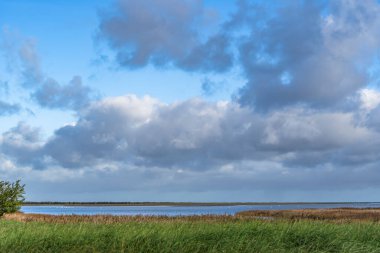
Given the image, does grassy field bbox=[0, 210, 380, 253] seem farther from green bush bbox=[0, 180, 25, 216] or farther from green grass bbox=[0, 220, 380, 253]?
green bush bbox=[0, 180, 25, 216]

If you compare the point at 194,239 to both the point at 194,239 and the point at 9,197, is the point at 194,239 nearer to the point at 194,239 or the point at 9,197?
the point at 194,239

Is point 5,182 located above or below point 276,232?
above

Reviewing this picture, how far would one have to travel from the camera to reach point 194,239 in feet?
71.8

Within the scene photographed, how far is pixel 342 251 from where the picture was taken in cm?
2195

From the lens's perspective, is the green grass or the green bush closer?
the green grass

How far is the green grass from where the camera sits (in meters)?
20.4

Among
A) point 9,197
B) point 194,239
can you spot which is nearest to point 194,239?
point 194,239

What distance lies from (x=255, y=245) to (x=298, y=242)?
287 cm

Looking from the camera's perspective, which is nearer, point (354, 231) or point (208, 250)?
point (208, 250)

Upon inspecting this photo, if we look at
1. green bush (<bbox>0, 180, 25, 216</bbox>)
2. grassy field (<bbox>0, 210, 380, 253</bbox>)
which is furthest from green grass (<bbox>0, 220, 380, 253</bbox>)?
green bush (<bbox>0, 180, 25, 216</bbox>)

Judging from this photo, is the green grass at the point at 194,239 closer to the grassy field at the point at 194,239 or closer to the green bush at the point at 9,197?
the grassy field at the point at 194,239

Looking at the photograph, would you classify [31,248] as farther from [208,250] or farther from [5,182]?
[5,182]

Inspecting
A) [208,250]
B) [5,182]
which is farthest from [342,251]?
[5,182]

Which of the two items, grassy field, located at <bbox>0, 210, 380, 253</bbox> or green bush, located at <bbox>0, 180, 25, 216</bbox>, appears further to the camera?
green bush, located at <bbox>0, 180, 25, 216</bbox>
